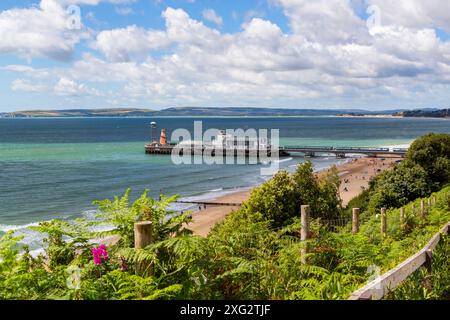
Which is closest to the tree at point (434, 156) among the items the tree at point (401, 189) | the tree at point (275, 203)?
the tree at point (401, 189)

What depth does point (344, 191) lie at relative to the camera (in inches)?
2057

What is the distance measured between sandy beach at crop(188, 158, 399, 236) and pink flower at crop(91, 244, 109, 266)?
1008 centimetres

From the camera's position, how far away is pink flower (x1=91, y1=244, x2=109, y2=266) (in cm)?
445

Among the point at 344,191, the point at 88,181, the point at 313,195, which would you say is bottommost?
the point at 344,191

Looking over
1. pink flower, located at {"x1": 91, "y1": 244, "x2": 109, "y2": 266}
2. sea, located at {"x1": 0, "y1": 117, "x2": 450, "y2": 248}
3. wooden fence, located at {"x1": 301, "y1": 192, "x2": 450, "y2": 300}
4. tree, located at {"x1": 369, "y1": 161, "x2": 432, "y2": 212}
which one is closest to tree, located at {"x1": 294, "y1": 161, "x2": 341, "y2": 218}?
tree, located at {"x1": 369, "y1": 161, "x2": 432, "y2": 212}

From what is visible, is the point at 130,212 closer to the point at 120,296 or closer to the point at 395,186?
the point at 120,296

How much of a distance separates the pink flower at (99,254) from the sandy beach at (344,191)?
1008 cm

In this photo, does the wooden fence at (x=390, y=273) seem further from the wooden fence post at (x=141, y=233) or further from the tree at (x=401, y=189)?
the tree at (x=401, y=189)

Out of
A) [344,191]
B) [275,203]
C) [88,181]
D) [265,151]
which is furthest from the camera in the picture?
[265,151]

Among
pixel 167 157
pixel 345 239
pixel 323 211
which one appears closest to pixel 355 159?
pixel 167 157

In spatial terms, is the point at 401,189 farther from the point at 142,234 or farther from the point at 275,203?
the point at 142,234

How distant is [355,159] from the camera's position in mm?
83188

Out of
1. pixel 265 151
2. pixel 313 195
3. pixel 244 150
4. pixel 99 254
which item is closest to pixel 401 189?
pixel 313 195

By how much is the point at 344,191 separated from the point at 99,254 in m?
50.2
